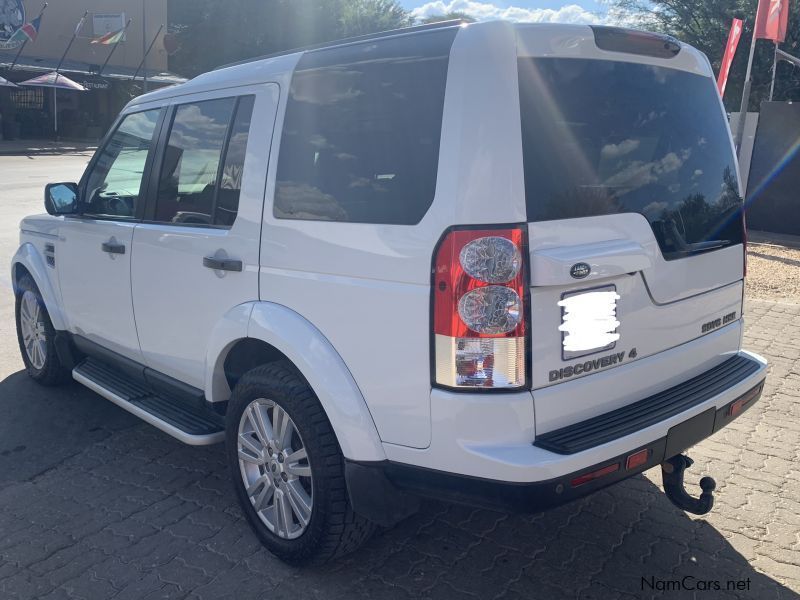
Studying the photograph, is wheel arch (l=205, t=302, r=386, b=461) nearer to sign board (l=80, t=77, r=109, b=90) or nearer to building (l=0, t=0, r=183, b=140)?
building (l=0, t=0, r=183, b=140)

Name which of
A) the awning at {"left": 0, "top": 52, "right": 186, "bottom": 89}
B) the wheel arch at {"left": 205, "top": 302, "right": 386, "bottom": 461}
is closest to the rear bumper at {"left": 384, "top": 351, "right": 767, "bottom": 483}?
the wheel arch at {"left": 205, "top": 302, "right": 386, "bottom": 461}

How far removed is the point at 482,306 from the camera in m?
2.51

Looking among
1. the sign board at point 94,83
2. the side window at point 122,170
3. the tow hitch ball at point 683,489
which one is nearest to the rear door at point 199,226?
the side window at point 122,170

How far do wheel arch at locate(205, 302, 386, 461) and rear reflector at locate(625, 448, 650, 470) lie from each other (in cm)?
86

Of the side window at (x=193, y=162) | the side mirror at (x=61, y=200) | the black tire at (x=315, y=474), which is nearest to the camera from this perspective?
the black tire at (x=315, y=474)

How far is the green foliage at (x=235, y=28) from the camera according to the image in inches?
1822

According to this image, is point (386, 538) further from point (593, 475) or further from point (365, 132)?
point (365, 132)

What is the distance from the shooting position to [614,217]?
2.79 m

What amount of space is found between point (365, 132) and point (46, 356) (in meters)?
3.43

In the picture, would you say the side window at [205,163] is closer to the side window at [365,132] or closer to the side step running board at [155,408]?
the side window at [365,132]

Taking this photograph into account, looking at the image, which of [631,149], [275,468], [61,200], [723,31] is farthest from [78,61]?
[631,149]

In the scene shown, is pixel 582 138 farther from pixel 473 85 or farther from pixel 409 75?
pixel 409 75

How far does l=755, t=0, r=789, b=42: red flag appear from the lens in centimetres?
1232

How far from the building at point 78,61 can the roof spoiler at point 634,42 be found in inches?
1321
